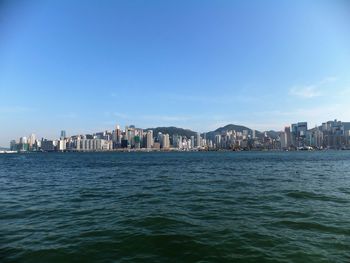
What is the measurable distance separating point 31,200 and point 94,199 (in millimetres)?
4785

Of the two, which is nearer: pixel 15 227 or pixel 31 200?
pixel 15 227

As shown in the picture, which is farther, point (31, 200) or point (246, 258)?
point (31, 200)

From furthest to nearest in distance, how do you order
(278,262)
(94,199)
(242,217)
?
(94,199) → (242,217) → (278,262)

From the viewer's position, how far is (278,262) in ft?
32.1

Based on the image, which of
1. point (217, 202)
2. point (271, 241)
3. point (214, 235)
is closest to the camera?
point (271, 241)

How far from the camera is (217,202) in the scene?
65.6 feet

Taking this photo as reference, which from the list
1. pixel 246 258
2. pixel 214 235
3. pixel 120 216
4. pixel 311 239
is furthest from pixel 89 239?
pixel 311 239

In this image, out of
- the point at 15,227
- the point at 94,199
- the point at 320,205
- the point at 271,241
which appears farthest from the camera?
the point at 94,199

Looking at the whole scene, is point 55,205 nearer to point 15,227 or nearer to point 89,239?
point 15,227

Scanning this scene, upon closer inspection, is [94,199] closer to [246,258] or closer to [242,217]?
[242,217]

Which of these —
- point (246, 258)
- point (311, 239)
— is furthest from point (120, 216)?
point (311, 239)

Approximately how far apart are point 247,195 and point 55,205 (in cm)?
1396

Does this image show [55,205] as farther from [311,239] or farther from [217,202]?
[311,239]

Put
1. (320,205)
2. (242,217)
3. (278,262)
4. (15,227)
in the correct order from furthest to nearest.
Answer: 1. (320,205)
2. (242,217)
3. (15,227)
4. (278,262)
